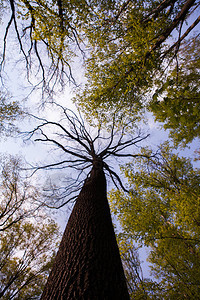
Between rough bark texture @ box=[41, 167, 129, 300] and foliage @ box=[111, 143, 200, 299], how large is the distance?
1.90m

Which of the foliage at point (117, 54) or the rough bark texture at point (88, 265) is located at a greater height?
the foliage at point (117, 54)

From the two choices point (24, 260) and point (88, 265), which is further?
point (24, 260)

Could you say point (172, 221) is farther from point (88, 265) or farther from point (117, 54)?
point (117, 54)

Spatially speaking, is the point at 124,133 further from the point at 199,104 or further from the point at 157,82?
the point at 199,104

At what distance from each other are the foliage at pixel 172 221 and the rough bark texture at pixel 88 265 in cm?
190

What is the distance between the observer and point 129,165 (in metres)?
6.54

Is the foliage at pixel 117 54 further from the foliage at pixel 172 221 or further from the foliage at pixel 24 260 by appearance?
the foliage at pixel 24 260

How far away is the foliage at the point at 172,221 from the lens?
3.47 meters

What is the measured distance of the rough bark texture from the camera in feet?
4.49

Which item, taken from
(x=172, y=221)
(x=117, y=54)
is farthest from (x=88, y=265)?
(x=117, y=54)

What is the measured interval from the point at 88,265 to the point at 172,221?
14.3ft

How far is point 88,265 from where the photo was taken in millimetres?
1604

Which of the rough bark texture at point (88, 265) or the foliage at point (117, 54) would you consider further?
the foliage at point (117, 54)

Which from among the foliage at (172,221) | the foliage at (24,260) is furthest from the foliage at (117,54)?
the foliage at (24,260)
